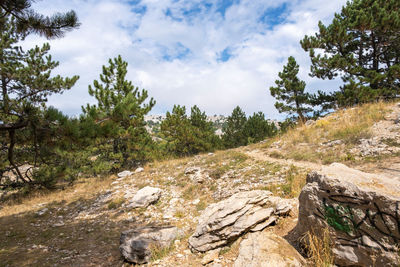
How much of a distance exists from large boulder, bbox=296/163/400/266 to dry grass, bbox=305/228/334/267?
0.07 m

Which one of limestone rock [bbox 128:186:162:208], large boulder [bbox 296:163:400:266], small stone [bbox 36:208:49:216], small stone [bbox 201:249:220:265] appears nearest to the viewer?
large boulder [bbox 296:163:400:266]

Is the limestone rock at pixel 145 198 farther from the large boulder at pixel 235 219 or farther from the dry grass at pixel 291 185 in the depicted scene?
the dry grass at pixel 291 185

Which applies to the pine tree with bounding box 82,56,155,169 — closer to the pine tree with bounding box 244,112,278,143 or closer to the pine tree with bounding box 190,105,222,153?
the pine tree with bounding box 190,105,222,153

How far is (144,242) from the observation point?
4.84m

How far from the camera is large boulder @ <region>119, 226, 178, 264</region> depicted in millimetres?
4654

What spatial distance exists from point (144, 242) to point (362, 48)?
20.2 metres

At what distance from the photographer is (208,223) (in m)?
4.50

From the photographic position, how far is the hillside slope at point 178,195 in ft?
18.0

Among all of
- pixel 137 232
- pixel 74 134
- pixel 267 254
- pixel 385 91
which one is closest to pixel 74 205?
pixel 137 232

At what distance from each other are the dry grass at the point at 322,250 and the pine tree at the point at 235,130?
23028 mm

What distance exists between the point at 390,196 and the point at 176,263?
382 cm

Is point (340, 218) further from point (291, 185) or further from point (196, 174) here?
point (196, 174)

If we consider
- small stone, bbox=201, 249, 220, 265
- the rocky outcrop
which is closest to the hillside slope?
small stone, bbox=201, 249, 220, 265

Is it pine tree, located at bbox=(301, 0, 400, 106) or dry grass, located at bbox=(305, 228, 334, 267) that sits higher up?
pine tree, located at bbox=(301, 0, 400, 106)
